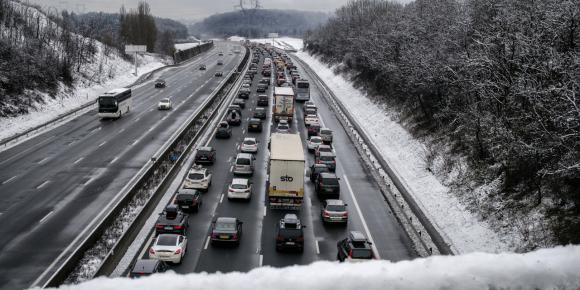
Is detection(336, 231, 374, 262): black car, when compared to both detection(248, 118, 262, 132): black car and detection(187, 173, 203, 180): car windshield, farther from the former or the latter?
detection(248, 118, 262, 132): black car

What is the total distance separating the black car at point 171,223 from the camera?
25906 millimetres

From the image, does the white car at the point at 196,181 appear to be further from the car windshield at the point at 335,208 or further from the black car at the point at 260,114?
the black car at the point at 260,114

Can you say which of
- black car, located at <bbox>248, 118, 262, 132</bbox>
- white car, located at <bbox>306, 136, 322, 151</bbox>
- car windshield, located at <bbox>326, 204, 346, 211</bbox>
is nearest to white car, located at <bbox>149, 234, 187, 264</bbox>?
car windshield, located at <bbox>326, 204, 346, 211</bbox>

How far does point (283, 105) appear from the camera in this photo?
61.7 m

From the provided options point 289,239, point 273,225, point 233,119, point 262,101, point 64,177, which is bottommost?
point 273,225

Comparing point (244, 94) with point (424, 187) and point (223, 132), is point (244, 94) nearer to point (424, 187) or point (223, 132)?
point (223, 132)

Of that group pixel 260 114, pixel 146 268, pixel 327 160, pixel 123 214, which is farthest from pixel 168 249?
pixel 260 114

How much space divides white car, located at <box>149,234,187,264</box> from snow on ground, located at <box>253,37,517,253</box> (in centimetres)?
1228

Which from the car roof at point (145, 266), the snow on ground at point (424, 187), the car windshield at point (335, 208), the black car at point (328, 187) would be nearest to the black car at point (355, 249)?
the car windshield at point (335, 208)

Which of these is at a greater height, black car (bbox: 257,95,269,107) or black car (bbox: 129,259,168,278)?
black car (bbox: 257,95,269,107)

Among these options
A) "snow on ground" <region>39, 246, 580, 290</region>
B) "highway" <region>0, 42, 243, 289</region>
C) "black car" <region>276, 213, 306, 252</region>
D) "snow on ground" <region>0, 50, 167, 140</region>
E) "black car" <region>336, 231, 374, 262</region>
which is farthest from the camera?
"snow on ground" <region>0, 50, 167, 140</region>

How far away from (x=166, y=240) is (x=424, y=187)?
1888cm

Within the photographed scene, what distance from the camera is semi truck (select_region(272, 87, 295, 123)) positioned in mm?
61406

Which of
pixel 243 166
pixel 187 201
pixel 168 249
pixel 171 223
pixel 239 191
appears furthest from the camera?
pixel 243 166
